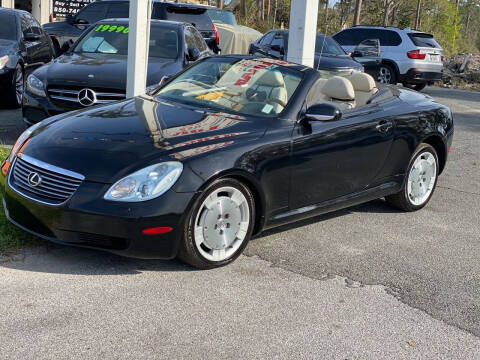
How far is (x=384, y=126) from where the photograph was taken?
588cm

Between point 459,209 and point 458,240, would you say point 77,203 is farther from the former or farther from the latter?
point 459,209

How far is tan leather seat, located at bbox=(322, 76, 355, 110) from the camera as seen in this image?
18.7 ft

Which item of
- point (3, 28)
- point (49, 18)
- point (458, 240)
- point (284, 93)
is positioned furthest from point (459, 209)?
point (49, 18)

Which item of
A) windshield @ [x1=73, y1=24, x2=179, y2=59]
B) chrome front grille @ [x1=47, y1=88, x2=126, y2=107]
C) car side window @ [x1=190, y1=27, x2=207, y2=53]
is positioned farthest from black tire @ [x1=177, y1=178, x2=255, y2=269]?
car side window @ [x1=190, y1=27, x2=207, y2=53]

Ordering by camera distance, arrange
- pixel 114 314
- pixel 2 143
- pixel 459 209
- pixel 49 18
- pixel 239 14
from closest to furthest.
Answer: pixel 114 314
pixel 459 209
pixel 2 143
pixel 49 18
pixel 239 14

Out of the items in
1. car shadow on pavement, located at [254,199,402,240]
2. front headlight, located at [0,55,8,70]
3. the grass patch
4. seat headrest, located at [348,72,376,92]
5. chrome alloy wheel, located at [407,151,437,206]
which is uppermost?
seat headrest, located at [348,72,376,92]

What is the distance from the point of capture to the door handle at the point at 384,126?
583cm

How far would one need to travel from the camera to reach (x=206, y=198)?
4.45 meters

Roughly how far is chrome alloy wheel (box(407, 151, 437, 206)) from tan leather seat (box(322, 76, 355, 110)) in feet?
3.71

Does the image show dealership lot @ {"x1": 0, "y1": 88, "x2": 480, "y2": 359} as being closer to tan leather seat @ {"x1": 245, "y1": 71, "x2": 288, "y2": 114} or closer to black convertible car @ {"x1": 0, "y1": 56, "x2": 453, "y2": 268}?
black convertible car @ {"x1": 0, "y1": 56, "x2": 453, "y2": 268}

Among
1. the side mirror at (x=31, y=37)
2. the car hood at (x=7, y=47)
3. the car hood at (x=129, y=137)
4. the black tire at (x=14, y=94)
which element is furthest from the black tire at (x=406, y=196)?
the side mirror at (x=31, y=37)

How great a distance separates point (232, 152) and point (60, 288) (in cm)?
144

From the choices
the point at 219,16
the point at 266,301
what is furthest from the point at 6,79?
the point at 219,16

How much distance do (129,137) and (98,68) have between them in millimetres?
3856
